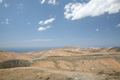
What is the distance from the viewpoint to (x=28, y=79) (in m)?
16.2

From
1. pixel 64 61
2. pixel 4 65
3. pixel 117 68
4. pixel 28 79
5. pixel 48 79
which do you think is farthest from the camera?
pixel 64 61

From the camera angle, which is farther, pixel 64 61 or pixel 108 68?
pixel 64 61

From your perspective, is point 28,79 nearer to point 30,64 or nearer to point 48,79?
point 48,79

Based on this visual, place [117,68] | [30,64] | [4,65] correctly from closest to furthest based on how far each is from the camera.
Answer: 1. [4,65]
2. [117,68]
3. [30,64]

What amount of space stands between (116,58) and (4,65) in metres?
48.1

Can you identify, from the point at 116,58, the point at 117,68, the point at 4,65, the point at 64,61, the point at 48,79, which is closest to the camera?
the point at 48,79

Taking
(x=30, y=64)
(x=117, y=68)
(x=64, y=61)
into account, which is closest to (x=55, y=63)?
(x=64, y=61)

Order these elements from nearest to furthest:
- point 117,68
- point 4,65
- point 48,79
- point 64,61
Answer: point 48,79
point 4,65
point 117,68
point 64,61

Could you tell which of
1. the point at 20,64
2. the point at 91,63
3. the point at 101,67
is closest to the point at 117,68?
the point at 101,67

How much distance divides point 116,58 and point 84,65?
1851 cm

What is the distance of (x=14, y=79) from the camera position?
16.5 meters

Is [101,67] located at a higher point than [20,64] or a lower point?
lower

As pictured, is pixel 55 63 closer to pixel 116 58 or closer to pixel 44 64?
pixel 44 64

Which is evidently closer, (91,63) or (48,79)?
(48,79)
